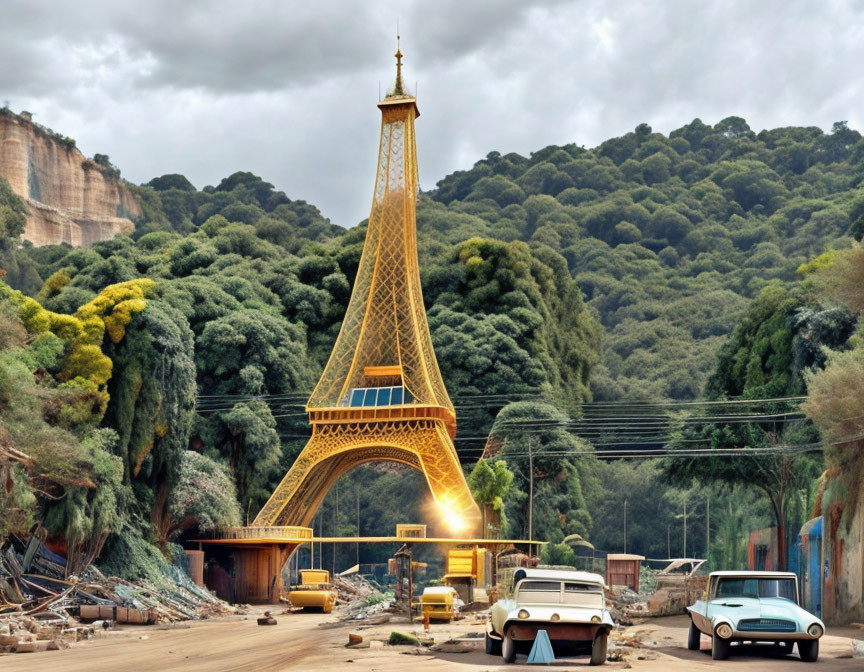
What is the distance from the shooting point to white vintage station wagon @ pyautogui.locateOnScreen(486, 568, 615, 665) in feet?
62.4

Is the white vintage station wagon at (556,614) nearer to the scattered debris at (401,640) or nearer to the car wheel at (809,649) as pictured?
the car wheel at (809,649)

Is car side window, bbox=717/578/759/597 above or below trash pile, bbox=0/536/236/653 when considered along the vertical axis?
above

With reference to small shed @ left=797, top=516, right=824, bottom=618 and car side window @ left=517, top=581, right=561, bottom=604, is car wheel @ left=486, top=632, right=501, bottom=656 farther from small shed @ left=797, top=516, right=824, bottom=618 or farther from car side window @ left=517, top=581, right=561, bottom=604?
small shed @ left=797, top=516, right=824, bottom=618

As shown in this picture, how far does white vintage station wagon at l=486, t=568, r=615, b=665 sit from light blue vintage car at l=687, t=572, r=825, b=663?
6.45ft

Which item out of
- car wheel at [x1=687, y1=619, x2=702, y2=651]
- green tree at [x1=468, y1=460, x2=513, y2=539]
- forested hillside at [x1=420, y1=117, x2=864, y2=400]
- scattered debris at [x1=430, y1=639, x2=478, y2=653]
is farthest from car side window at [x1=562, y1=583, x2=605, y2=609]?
forested hillside at [x1=420, y1=117, x2=864, y2=400]

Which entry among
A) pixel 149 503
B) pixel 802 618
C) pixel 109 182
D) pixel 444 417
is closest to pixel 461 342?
pixel 444 417

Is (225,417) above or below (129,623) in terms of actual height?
above

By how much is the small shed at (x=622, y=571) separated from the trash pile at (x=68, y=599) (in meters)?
17.4

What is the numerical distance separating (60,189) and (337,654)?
121 m

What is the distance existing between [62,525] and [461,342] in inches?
1517

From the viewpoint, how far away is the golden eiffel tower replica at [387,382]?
56531mm

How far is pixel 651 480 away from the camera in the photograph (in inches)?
3492

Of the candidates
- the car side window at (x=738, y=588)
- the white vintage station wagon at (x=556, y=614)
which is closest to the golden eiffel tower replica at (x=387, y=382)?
the car side window at (x=738, y=588)

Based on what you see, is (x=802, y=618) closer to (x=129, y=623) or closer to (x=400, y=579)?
(x=400, y=579)
